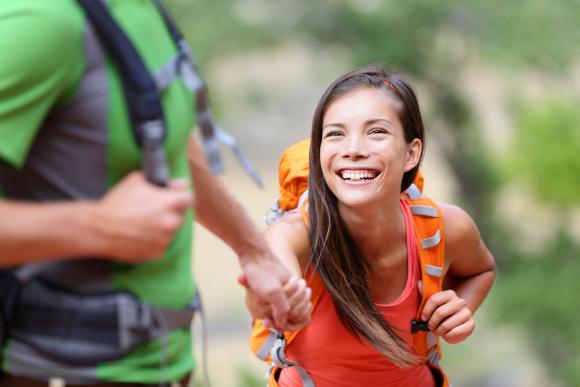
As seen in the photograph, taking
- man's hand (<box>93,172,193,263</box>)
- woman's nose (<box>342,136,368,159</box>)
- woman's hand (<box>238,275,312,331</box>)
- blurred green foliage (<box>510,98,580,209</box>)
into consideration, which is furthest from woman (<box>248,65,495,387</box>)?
blurred green foliage (<box>510,98,580,209</box>)

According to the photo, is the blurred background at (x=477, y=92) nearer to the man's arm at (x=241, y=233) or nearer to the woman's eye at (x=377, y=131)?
the woman's eye at (x=377, y=131)

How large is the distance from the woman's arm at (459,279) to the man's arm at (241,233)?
0.62 meters

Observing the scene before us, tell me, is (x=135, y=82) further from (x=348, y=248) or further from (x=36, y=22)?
(x=348, y=248)

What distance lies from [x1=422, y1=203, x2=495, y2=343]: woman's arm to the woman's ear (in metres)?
0.14

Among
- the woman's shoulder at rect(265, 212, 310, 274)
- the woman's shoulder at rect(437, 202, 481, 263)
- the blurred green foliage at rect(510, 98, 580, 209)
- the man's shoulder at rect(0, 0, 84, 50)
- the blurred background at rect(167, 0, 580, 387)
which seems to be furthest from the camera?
the blurred background at rect(167, 0, 580, 387)

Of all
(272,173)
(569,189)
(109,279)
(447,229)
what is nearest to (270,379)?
(447,229)

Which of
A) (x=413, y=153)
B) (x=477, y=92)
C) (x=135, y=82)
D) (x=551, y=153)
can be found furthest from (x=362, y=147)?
(x=477, y=92)

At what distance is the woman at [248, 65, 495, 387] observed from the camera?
7.46 ft

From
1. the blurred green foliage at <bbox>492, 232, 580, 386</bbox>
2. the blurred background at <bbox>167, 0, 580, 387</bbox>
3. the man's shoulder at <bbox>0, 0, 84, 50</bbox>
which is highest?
the man's shoulder at <bbox>0, 0, 84, 50</bbox>

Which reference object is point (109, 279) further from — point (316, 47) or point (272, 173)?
point (272, 173)

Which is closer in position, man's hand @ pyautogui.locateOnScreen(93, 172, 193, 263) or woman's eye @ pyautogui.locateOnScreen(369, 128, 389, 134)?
man's hand @ pyautogui.locateOnScreen(93, 172, 193, 263)

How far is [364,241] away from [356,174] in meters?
0.19

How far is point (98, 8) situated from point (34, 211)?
0.92ft

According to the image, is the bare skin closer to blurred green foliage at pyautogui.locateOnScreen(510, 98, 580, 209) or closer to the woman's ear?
the woman's ear
